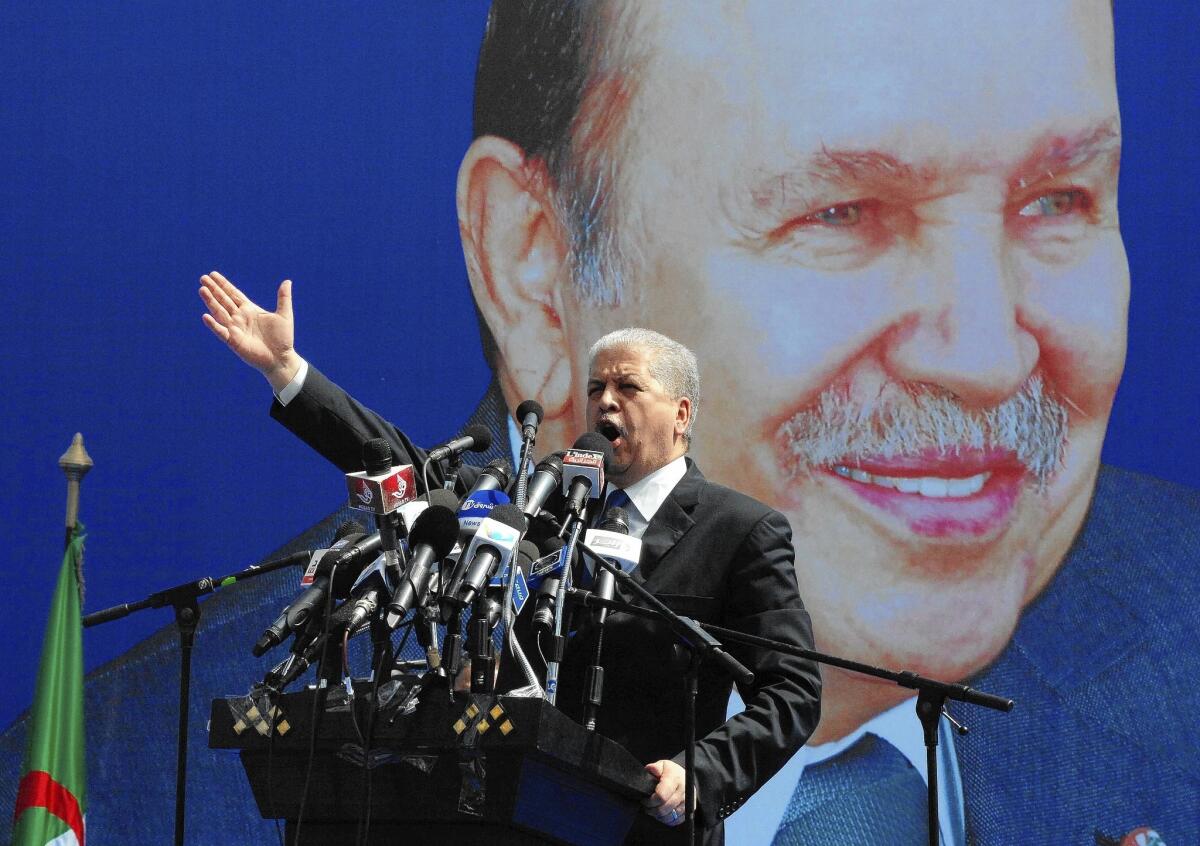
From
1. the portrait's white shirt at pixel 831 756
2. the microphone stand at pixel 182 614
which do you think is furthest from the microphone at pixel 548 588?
the portrait's white shirt at pixel 831 756

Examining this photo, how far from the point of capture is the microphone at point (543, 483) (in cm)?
203

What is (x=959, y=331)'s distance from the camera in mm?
4246

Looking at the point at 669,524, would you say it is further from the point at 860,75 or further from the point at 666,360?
the point at 860,75

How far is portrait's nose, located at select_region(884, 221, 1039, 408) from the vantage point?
4.24 metres

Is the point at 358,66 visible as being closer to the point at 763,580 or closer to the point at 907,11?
the point at 907,11

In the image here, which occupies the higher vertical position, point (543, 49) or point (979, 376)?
point (543, 49)

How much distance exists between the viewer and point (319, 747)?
6.27 ft

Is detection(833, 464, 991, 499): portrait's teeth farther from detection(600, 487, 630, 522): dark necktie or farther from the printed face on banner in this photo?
detection(600, 487, 630, 522): dark necktie

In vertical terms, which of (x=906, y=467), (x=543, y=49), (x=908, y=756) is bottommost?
(x=908, y=756)

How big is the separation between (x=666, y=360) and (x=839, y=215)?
181 centimetres

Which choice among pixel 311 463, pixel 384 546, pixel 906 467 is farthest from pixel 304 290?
pixel 384 546

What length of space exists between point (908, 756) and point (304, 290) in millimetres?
2220

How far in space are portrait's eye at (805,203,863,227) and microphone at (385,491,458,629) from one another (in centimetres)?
264

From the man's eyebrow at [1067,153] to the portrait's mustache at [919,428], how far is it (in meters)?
0.61
